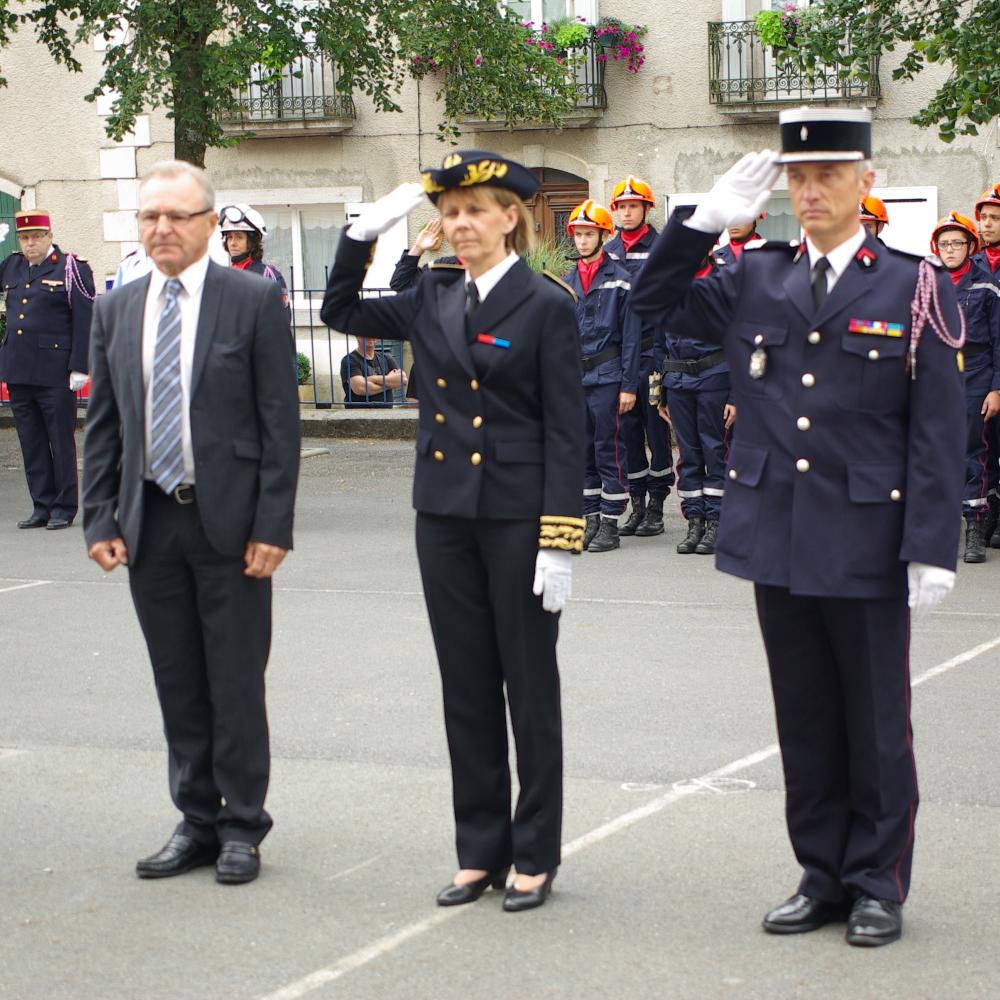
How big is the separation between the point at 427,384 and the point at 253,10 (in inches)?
508

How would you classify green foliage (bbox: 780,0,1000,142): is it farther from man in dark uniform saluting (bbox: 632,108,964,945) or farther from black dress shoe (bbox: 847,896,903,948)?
black dress shoe (bbox: 847,896,903,948)

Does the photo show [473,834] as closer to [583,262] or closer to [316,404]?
[583,262]

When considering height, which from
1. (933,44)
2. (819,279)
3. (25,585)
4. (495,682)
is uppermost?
(933,44)

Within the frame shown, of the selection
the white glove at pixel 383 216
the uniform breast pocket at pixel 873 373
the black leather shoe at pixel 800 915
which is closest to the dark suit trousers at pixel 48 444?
the white glove at pixel 383 216

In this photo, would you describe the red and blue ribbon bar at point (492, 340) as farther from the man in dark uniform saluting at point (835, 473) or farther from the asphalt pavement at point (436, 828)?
the asphalt pavement at point (436, 828)

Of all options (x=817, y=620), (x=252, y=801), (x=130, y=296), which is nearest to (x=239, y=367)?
(x=130, y=296)

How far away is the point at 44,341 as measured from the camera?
13.1 metres

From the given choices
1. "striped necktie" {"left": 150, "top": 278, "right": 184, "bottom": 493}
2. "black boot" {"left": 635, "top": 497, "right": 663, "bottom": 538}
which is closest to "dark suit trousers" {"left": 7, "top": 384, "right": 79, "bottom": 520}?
"black boot" {"left": 635, "top": 497, "right": 663, "bottom": 538}

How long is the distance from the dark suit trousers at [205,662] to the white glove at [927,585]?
1.86 m

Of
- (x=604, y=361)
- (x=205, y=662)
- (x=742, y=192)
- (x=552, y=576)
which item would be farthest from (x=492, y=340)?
(x=604, y=361)

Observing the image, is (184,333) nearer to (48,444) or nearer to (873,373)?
(873,373)

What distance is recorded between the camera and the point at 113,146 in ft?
86.6

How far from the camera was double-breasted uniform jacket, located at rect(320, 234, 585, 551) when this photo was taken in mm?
4719

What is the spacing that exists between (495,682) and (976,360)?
6.77 m
